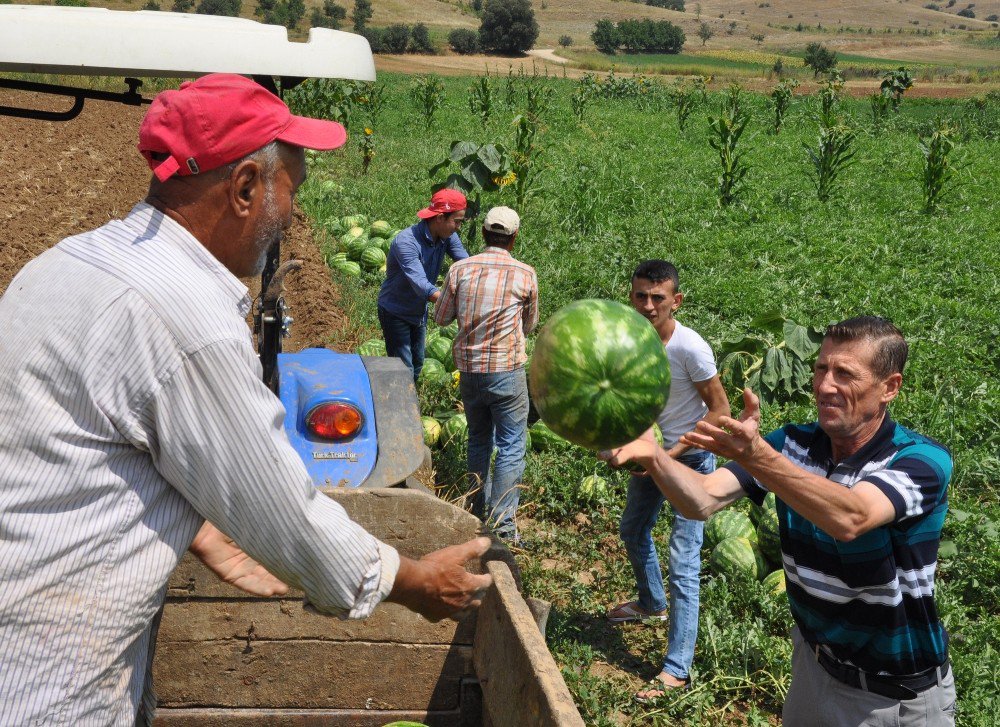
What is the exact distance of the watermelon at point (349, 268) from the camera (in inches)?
396

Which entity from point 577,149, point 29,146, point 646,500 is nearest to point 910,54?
point 577,149

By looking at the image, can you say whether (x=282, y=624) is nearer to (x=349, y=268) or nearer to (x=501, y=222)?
(x=501, y=222)

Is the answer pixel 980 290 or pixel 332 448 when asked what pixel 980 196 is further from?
pixel 332 448

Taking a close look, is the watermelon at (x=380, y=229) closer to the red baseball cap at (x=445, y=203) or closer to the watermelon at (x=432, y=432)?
the red baseball cap at (x=445, y=203)

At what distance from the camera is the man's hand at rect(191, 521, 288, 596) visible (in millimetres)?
2488

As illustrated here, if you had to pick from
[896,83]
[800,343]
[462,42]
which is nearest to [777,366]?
[800,343]

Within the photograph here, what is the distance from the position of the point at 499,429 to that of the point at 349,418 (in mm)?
1485

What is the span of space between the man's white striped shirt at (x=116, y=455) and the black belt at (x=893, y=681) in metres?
1.67

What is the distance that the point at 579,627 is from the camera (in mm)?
4652

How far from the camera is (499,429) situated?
5488mm

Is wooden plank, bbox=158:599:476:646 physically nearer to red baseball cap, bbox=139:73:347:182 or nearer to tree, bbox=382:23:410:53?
red baseball cap, bbox=139:73:347:182

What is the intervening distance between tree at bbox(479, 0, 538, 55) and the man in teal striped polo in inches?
3519

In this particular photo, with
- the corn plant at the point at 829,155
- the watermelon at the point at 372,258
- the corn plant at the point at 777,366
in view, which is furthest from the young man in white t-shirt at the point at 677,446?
the corn plant at the point at 829,155

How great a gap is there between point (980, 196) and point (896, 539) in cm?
1503
